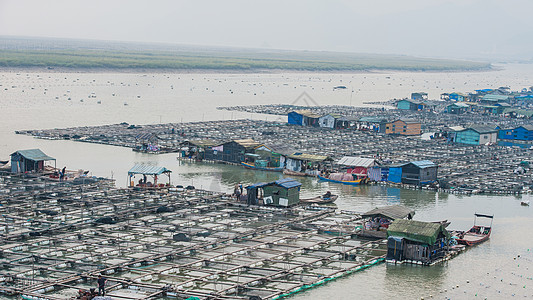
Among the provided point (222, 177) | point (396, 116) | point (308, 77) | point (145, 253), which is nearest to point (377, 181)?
point (222, 177)

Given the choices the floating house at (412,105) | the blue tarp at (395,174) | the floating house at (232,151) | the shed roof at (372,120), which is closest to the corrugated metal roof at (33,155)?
the floating house at (232,151)

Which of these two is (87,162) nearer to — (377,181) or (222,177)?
(222,177)

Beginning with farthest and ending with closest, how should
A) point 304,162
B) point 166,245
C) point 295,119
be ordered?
point 295,119 → point 304,162 → point 166,245

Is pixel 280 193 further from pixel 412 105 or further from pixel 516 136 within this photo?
pixel 412 105

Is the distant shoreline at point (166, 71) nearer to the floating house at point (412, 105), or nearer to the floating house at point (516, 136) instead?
the floating house at point (412, 105)

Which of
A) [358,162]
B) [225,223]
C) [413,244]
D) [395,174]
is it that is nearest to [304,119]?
[358,162]

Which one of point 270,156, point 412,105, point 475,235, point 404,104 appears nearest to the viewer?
point 475,235

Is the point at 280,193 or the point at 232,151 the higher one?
the point at 280,193
